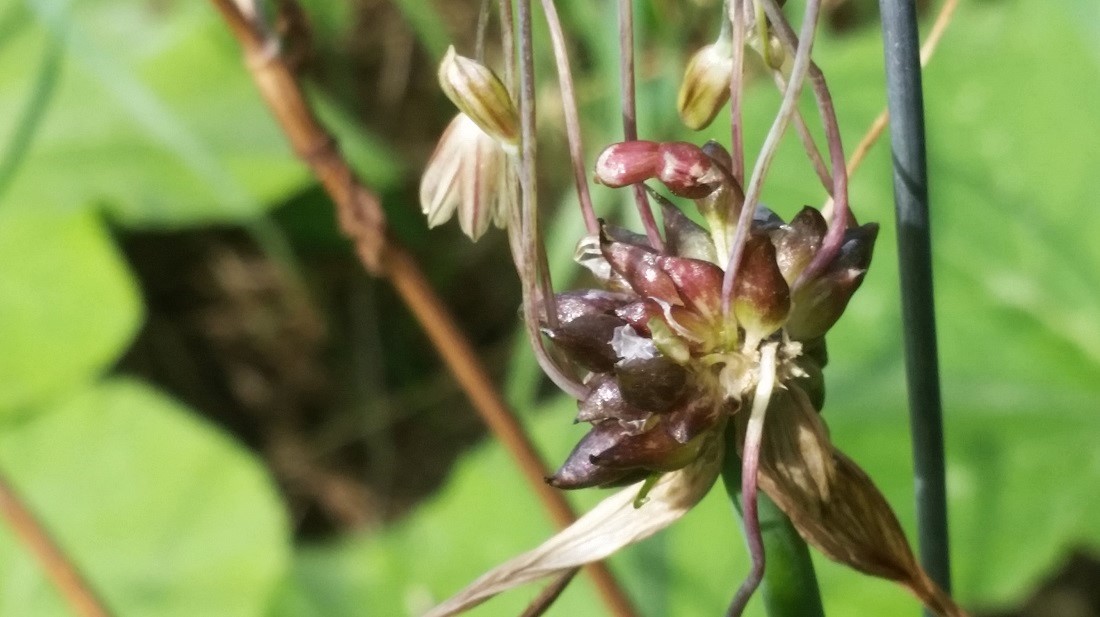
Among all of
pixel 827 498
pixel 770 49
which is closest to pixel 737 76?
pixel 770 49

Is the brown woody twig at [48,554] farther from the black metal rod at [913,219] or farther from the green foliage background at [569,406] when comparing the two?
the black metal rod at [913,219]

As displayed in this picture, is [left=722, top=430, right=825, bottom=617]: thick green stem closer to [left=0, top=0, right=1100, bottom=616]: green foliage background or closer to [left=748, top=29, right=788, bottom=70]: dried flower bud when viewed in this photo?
[left=748, top=29, right=788, bottom=70]: dried flower bud

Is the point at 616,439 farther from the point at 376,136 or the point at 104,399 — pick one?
the point at 376,136

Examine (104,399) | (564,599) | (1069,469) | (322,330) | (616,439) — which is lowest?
(1069,469)

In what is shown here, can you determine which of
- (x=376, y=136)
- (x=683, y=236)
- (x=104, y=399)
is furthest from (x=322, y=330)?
(x=683, y=236)

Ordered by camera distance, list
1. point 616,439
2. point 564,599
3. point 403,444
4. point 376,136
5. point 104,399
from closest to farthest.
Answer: point 616,439, point 564,599, point 104,399, point 403,444, point 376,136

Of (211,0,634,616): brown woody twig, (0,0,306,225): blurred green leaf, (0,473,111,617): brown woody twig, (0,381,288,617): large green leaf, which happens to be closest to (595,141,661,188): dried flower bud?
(211,0,634,616): brown woody twig
